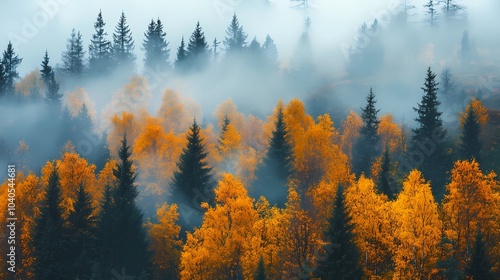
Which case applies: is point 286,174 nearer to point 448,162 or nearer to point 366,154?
point 366,154

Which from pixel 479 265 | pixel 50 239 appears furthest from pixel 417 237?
pixel 50 239

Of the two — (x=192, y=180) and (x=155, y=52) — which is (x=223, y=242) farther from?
(x=155, y=52)

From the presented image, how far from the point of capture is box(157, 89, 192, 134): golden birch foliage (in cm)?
8850

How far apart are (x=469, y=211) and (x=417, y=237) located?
299 inches

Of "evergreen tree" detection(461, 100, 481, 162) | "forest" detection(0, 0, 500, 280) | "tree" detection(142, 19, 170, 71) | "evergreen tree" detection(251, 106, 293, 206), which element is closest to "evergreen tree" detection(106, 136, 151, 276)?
"forest" detection(0, 0, 500, 280)

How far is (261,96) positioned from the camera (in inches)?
5733

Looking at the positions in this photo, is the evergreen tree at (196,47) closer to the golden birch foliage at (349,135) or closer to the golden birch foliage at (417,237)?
the golden birch foliage at (349,135)

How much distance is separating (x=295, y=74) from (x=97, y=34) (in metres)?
67.7

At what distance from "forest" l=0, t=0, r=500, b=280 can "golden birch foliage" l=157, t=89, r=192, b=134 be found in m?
0.29

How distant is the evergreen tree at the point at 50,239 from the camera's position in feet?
155

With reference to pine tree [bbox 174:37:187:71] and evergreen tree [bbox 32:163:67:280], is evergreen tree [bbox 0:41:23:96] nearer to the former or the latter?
pine tree [bbox 174:37:187:71]

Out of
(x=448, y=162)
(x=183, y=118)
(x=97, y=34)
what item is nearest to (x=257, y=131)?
(x=183, y=118)

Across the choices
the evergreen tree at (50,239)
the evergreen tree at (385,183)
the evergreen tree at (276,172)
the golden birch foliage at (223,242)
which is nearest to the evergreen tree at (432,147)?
the evergreen tree at (385,183)

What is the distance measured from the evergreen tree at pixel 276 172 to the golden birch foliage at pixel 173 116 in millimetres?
30028
